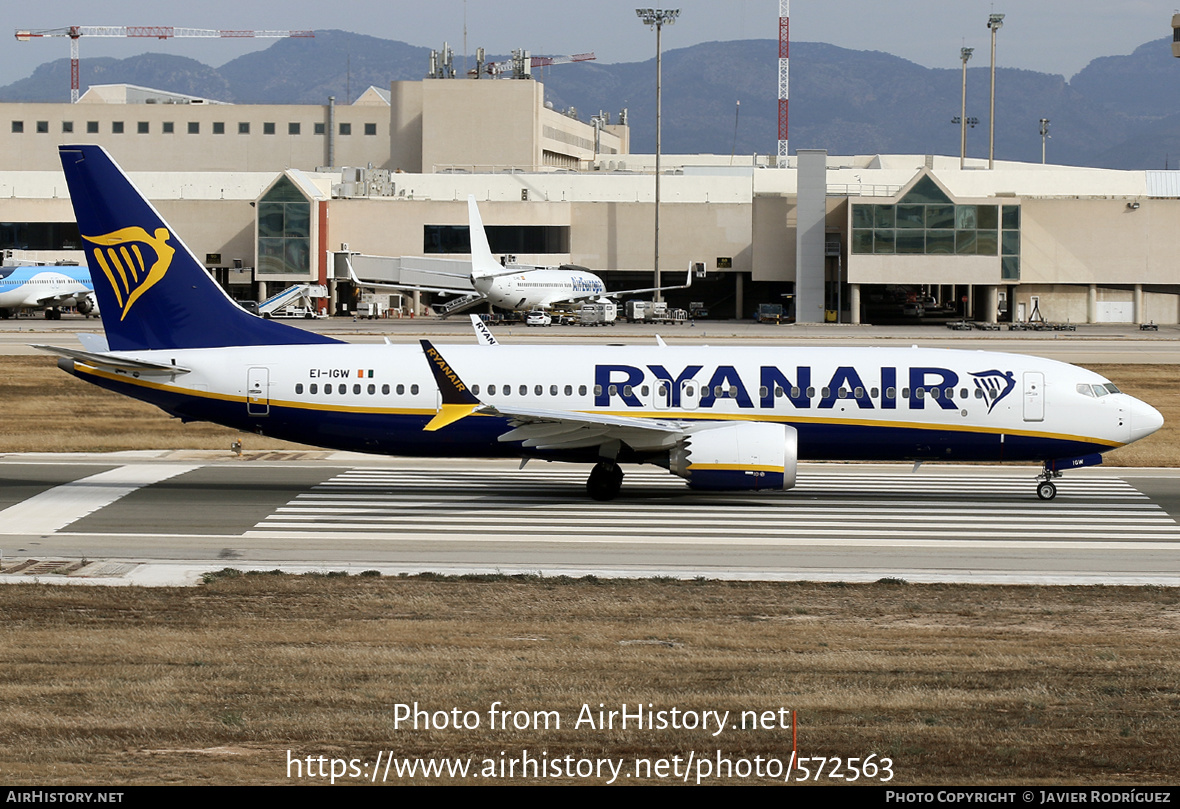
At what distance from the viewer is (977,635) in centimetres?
1892

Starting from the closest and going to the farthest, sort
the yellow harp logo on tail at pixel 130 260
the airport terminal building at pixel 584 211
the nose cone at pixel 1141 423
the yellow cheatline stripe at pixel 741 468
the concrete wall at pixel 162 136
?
the yellow cheatline stripe at pixel 741 468 < the nose cone at pixel 1141 423 < the yellow harp logo on tail at pixel 130 260 < the airport terminal building at pixel 584 211 < the concrete wall at pixel 162 136

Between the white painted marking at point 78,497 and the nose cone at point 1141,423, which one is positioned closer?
the white painted marking at point 78,497

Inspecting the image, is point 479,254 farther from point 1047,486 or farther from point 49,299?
point 1047,486

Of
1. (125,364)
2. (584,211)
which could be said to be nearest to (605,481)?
(125,364)

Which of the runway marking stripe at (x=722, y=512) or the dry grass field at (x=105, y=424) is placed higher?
the dry grass field at (x=105, y=424)

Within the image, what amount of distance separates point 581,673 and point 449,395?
1447 cm

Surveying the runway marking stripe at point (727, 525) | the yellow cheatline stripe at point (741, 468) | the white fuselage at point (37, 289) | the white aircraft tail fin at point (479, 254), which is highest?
the white aircraft tail fin at point (479, 254)

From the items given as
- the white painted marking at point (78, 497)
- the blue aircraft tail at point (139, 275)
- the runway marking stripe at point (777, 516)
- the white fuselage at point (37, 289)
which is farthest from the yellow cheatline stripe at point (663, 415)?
the white fuselage at point (37, 289)

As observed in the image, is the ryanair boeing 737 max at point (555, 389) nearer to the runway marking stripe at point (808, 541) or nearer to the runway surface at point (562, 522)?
the runway surface at point (562, 522)

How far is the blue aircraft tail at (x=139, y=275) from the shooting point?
3300cm

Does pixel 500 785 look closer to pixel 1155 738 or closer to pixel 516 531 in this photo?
pixel 1155 738

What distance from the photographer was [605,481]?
32.7 m

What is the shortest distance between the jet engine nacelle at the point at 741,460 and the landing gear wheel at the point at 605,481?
8.39 ft

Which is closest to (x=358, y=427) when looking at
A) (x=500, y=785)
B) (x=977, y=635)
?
(x=977, y=635)
